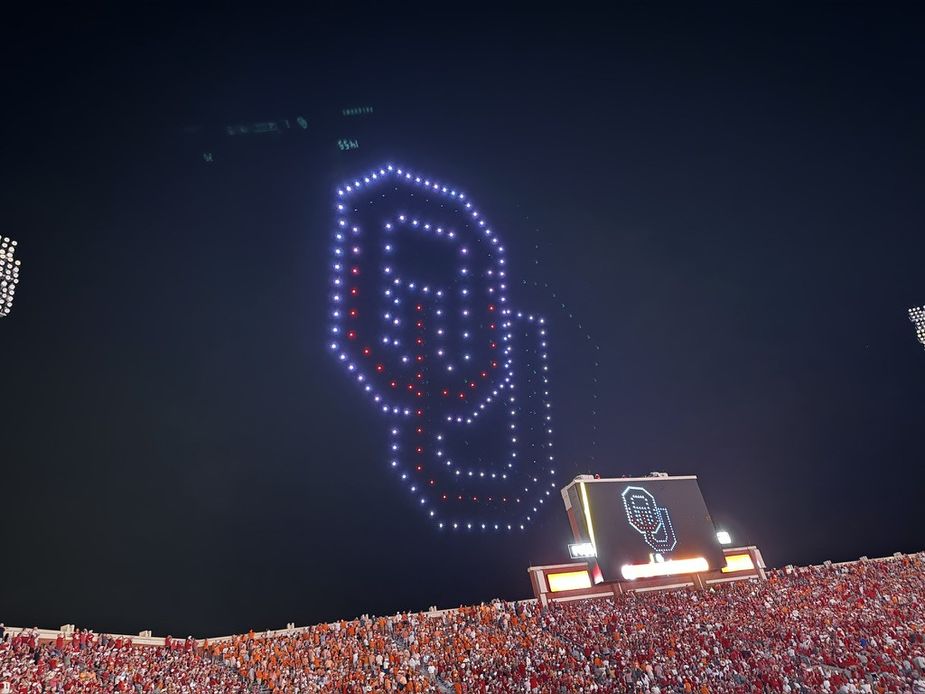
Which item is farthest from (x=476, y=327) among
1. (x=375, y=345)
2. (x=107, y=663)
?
(x=107, y=663)

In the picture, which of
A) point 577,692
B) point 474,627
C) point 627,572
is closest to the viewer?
point 577,692

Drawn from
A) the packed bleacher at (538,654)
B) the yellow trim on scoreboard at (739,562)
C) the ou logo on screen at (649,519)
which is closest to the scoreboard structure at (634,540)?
the ou logo on screen at (649,519)

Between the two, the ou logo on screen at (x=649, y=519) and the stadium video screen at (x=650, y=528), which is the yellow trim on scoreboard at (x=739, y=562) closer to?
the stadium video screen at (x=650, y=528)

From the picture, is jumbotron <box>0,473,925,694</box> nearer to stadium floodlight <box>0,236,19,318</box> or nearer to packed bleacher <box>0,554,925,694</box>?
packed bleacher <box>0,554,925,694</box>

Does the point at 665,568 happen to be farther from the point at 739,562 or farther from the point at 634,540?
the point at 739,562

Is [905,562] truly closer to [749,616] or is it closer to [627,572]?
[749,616]

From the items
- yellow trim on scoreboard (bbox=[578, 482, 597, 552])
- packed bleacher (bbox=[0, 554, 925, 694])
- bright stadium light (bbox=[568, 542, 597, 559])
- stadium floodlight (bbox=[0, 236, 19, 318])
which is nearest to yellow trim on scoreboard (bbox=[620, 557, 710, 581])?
packed bleacher (bbox=[0, 554, 925, 694])
